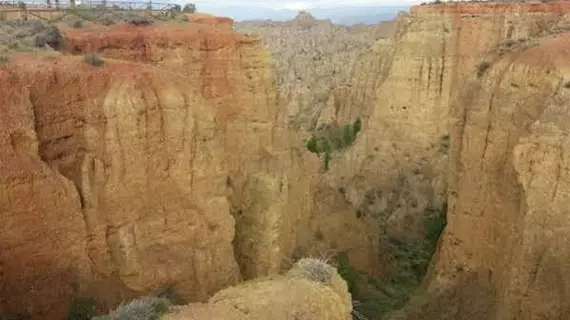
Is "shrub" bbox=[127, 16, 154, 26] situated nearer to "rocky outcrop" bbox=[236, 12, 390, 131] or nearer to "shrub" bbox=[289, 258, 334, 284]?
"shrub" bbox=[289, 258, 334, 284]

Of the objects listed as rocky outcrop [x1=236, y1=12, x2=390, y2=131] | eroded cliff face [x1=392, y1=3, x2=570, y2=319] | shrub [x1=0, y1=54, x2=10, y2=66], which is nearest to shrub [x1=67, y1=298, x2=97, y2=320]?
shrub [x1=0, y1=54, x2=10, y2=66]

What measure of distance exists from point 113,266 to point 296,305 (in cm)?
620

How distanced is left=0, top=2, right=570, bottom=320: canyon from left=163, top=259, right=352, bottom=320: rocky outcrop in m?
0.06

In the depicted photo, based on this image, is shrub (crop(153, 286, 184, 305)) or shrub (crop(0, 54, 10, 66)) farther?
shrub (crop(153, 286, 184, 305))

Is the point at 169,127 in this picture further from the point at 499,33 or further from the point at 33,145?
the point at 499,33

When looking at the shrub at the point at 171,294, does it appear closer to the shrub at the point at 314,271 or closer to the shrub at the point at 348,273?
the shrub at the point at 314,271

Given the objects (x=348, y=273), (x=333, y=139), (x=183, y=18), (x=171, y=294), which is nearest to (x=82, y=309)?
(x=171, y=294)

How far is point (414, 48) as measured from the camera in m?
40.4

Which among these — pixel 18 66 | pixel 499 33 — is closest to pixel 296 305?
pixel 18 66

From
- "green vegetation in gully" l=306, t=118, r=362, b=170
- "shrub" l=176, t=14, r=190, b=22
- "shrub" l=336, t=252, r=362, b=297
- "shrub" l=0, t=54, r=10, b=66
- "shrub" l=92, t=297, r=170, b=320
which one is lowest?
"shrub" l=336, t=252, r=362, b=297

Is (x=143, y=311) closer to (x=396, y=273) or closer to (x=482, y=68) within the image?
(x=482, y=68)

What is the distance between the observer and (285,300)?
38.8ft

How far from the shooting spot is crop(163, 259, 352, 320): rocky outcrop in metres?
11.4

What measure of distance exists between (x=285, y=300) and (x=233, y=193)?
1151 centimetres
